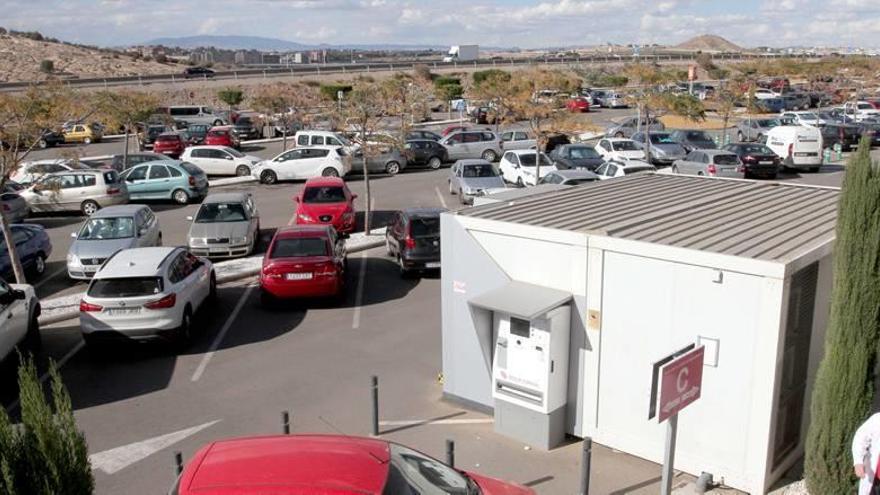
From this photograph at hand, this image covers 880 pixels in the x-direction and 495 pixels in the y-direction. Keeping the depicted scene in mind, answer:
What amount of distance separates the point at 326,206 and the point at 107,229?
5.65m

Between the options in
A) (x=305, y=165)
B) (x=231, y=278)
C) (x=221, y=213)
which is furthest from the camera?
(x=305, y=165)

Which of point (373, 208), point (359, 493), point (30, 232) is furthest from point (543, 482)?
point (373, 208)

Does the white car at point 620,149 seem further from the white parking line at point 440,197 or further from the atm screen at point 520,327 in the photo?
the atm screen at point 520,327

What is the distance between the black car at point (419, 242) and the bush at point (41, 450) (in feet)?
38.6

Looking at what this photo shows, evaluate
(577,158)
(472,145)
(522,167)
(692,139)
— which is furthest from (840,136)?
(522,167)

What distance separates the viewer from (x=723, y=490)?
28.4ft

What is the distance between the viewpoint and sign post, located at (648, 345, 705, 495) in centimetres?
652

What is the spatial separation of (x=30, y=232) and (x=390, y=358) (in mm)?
10620

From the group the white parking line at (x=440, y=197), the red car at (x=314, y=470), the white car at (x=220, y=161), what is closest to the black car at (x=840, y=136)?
the white parking line at (x=440, y=197)

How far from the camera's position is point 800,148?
31.1 m

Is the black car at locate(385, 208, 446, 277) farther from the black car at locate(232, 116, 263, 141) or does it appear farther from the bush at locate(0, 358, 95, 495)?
the black car at locate(232, 116, 263, 141)

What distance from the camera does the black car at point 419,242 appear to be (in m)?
17.5

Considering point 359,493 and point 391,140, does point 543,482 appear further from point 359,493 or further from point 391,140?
point 391,140

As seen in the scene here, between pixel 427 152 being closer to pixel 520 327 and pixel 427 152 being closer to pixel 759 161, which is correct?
pixel 759 161
